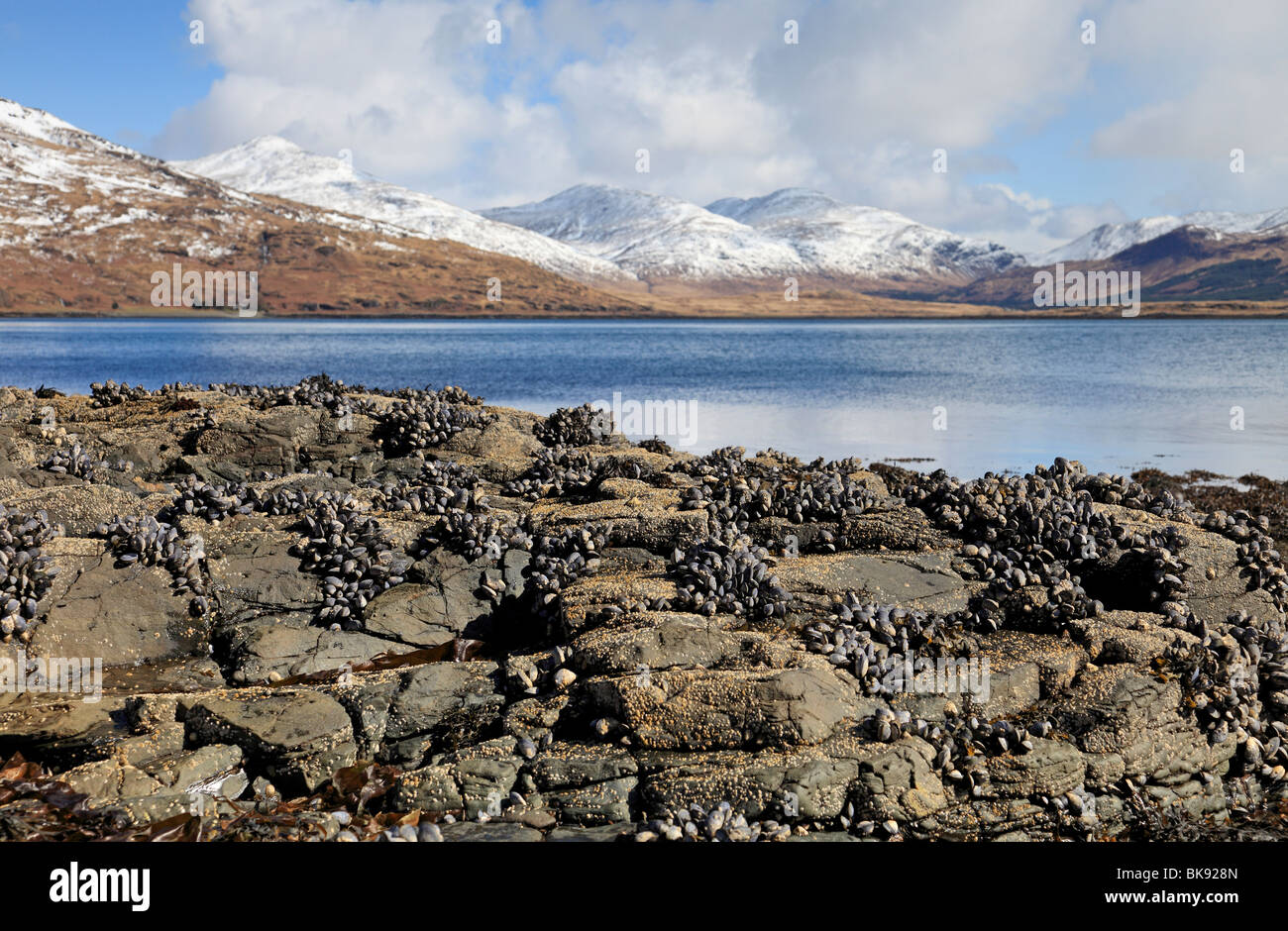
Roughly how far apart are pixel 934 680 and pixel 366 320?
501ft

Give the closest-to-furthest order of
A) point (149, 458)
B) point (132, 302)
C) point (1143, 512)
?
point (1143, 512)
point (149, 458)
point (132, 302)

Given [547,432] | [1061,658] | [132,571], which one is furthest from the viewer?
[547,432]

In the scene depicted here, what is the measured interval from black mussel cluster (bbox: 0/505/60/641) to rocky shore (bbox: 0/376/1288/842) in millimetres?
34

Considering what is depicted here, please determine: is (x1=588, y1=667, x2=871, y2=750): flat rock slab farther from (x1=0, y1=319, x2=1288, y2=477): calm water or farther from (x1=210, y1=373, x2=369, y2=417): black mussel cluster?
(x1=0, y1=319, x2=1288, y2=477): calm water

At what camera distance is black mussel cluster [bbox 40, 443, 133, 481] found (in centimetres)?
1260

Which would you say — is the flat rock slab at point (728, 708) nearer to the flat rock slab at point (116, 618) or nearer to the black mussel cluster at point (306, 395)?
the flat rock slab at point (116, 618)

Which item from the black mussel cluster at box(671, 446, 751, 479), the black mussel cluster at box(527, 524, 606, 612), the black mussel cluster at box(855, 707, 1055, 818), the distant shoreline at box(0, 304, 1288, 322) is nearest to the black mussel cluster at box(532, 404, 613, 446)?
the black mussel cluster at box(671, 446, 751, 479)

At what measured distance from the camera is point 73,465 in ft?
42.1

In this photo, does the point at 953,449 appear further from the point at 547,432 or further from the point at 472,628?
the point at 472,628

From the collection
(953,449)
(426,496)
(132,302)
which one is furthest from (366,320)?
(426,496)

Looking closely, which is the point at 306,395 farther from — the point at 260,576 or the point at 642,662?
the point at 642,662

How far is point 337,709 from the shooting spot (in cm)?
764

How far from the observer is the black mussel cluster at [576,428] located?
16.2 m

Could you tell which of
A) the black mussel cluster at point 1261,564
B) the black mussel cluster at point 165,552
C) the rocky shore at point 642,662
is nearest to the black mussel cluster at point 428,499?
the rocky shore at point 642,662
